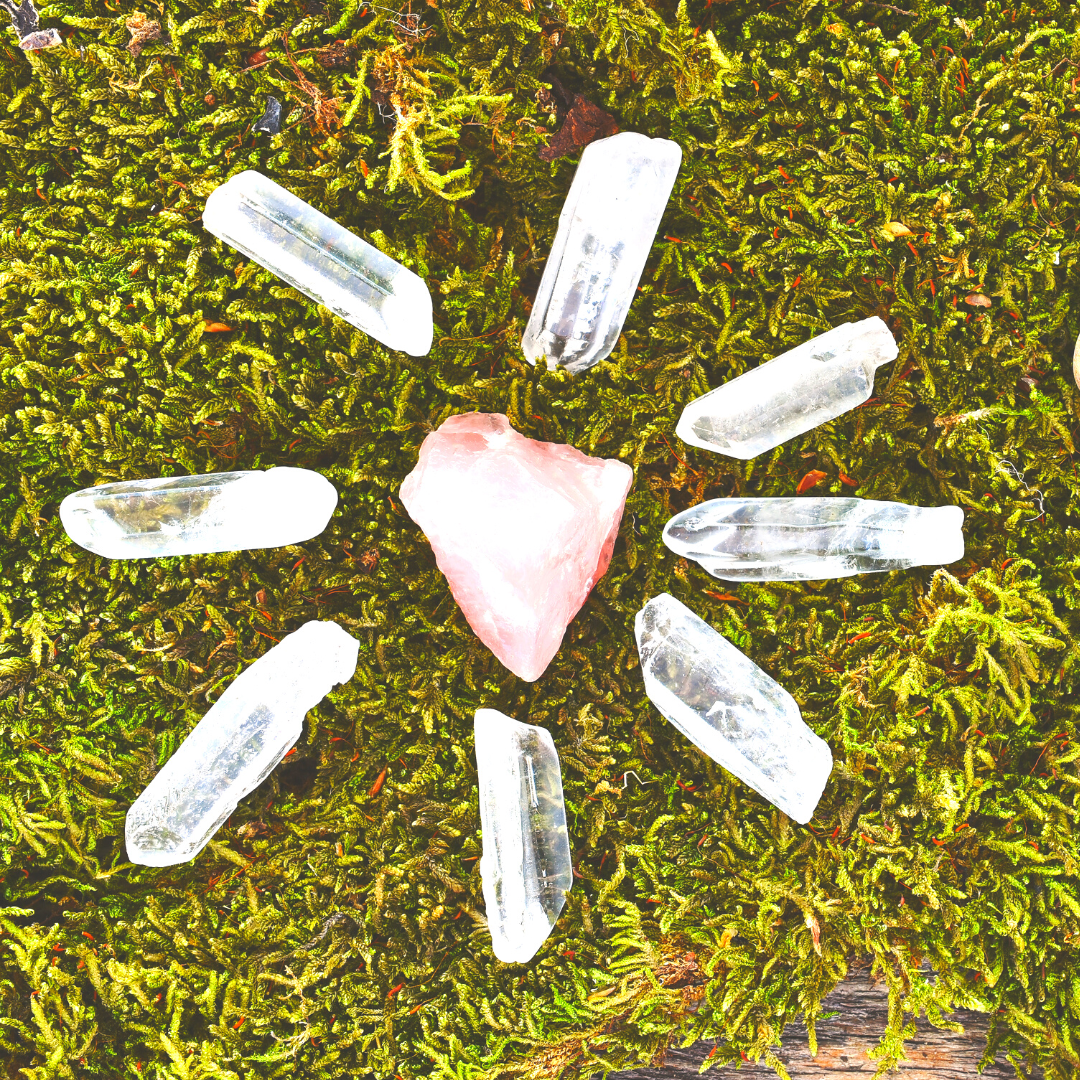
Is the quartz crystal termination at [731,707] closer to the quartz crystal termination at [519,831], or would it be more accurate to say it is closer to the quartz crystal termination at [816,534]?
the quartz crystal termination at [816,534]

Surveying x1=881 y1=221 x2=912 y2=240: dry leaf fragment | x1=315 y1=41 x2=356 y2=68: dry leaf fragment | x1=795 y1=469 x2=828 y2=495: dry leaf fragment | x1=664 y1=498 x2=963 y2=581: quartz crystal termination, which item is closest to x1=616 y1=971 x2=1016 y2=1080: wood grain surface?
x1=664 y1=498 x2=963 y2=581: quartz crystal termination

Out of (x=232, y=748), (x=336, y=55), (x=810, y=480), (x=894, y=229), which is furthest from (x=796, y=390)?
(x=232, y=748)

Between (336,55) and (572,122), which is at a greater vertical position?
(336,55)

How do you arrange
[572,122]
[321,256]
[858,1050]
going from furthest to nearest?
[858,1050], [572,122], [321,256]

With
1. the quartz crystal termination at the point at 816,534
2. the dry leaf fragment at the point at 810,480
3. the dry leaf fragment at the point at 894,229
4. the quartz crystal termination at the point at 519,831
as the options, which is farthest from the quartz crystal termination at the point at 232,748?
the dry leaf fragment at the point at 894,229

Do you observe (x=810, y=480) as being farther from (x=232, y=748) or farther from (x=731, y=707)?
(x=232, y=748)

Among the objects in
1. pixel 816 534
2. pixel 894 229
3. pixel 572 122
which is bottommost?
pixel 816 534

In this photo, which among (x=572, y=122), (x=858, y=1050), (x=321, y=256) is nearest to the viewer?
(x=321, y=256)
